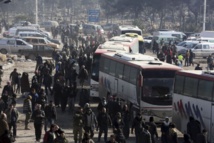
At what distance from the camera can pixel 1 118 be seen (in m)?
20.5

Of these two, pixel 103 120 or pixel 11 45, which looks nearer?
pixel 103 120

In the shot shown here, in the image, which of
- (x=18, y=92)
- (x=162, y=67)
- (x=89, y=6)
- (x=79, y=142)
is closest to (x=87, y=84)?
(x=18, y=92)

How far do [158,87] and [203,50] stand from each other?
31653mm

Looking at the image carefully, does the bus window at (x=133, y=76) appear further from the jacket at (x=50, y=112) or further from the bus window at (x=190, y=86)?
the jacket at (x=50, y=112)

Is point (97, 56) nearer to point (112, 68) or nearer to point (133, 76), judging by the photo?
point (112, 68)

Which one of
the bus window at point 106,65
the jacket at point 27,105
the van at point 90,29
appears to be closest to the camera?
the jacket at point 27,105

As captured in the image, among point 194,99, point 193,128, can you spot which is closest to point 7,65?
point 194,99

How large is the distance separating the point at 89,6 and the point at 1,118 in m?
111

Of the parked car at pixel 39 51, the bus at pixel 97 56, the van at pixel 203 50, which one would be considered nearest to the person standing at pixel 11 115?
the bus at pixel 97 56

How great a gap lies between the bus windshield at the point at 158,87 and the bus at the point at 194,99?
100 cm

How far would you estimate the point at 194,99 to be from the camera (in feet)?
74.8

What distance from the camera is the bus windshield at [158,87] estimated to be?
2534 centimetres

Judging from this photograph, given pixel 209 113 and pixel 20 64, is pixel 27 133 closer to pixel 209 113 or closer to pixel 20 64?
pixel 209 113

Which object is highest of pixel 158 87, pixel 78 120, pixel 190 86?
pixel 190 86
